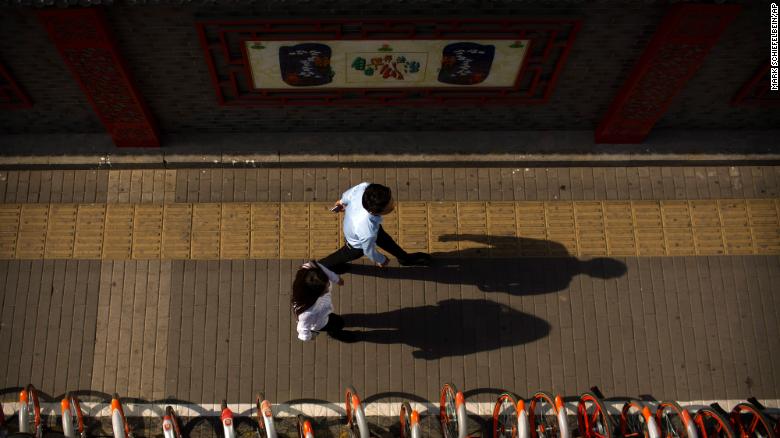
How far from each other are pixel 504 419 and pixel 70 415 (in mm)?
5336

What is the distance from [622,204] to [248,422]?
6.30 metres

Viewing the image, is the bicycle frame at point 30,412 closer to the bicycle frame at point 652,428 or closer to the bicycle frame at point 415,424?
the bicycle frame at point 415,424

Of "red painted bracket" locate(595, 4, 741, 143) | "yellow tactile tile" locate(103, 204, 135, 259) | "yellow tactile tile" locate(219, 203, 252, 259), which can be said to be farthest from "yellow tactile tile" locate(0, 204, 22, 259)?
"red painted bracket" locate(595, 4, 741, 143)

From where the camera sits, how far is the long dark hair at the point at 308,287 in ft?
19.2

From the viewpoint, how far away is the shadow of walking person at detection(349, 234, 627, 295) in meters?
8.16

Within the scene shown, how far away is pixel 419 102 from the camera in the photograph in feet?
26.7

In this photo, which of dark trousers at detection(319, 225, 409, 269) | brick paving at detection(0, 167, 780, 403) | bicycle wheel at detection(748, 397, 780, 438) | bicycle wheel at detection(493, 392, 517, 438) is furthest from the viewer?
brick paving at detection(0, 167, 780, 403)

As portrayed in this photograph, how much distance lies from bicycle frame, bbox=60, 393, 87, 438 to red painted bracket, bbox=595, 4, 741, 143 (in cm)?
817

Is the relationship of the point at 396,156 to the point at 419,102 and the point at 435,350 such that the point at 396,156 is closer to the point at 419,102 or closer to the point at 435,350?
the point at 419,102

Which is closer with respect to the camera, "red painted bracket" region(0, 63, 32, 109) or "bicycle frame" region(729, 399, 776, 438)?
"bicycle frame" region(729, 399, 776, 438)

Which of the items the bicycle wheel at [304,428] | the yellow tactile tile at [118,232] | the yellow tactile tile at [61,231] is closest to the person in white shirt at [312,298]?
the bicycle wheel at [304,428]

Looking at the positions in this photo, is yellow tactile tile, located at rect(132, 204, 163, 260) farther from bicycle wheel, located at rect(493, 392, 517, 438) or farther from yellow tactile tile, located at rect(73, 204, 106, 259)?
bicycle wheel, located at rect(493, 392, 517, 438)

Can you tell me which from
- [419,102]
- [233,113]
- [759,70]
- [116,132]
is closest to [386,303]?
[419,102]

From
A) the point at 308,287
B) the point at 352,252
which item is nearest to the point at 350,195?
the point at 352,252
